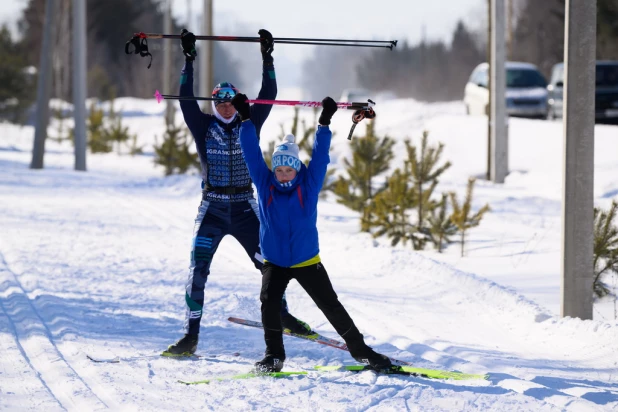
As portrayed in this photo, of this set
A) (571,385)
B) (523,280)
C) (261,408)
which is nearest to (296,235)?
(261,408)

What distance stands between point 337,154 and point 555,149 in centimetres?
968

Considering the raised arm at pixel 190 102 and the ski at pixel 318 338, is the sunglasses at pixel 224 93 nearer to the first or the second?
the raised arm at pixel 190 102

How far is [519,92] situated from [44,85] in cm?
1433

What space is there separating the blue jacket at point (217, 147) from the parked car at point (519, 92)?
884 inches

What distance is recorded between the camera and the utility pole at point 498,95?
741 inches

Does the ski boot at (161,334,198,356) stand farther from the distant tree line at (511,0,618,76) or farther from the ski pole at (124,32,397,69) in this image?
the distant tree line at (511,0,618,76)

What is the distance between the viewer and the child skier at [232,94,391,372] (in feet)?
18.4

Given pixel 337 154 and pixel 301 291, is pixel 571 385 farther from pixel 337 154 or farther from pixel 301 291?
pixel 337 154

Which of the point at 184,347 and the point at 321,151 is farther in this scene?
the point at 184,347

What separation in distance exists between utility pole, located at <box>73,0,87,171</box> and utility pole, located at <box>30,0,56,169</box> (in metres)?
0.75

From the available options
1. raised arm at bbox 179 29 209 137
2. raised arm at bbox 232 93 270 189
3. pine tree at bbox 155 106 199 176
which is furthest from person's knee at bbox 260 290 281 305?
pine tree at bbox 155 106 199 176

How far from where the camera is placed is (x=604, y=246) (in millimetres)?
8562

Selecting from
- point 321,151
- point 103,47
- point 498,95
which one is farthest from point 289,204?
point 103,47

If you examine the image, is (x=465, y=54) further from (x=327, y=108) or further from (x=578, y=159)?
(x=327, y=108)
